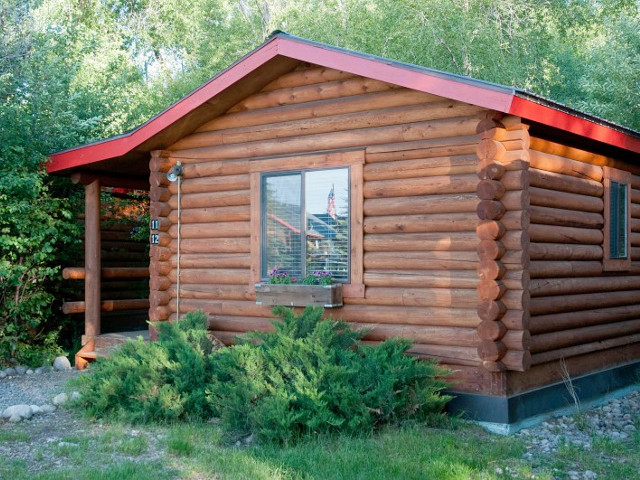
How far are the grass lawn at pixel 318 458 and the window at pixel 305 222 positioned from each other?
2.56m

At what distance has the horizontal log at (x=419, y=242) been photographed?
26.4 ft

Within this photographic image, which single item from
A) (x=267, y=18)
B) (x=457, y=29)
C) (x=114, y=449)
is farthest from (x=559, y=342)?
(x=267, y=18)

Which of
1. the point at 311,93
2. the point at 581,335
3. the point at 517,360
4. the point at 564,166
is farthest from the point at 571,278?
the point at 311,93

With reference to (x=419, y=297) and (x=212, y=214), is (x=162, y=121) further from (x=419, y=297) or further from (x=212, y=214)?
(x=419, y=297)

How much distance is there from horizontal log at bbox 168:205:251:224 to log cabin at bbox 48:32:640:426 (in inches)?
1.1

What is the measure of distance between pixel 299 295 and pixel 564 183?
133 inches

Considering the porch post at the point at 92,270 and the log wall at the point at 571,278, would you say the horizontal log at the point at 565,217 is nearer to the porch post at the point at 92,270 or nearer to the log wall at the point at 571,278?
the log wall at the point at 571,278

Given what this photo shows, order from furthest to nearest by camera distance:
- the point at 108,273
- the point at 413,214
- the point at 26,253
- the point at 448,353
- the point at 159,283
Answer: the point at 108,273 < the point at 26,253 < the point at 159,283 < the point at 413,214 < the point at 448,353

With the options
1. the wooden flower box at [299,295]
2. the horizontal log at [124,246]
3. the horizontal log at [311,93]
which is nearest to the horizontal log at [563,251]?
the wooden flower box at [299,295]

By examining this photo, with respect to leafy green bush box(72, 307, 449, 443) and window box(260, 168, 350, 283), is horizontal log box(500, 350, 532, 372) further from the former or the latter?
window box(260, 168, 350, 283)

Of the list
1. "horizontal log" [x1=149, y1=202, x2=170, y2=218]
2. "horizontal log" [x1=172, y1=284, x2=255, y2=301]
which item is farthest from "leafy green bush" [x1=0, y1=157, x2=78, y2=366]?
"horizontal log" [x1=172, y1=284, x2=255, y2=301]

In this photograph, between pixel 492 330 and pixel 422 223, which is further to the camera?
pixel 422 223

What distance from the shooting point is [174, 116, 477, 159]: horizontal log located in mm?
8203

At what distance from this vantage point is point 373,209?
28.7 feet
